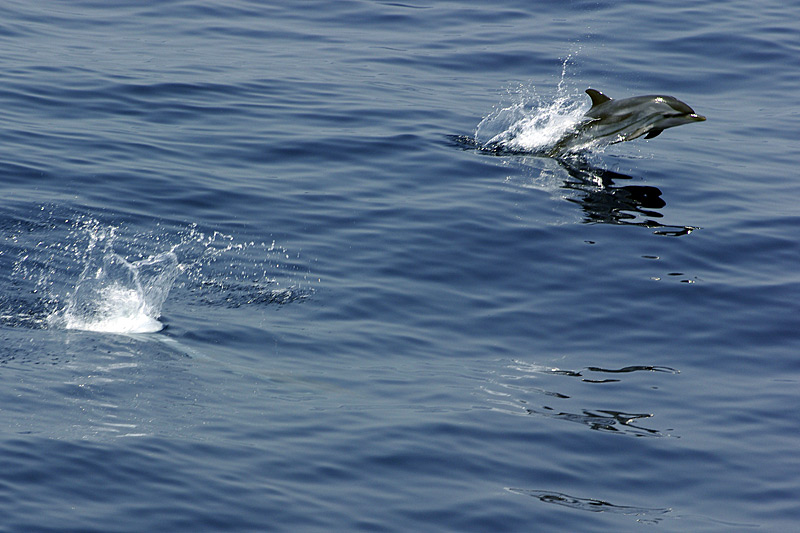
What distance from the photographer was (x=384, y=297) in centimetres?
1038

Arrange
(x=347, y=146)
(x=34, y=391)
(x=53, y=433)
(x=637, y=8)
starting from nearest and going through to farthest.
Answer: (x=53, y=433), (x=34, y=391), (x=347, y=146), (x=637, y=8)

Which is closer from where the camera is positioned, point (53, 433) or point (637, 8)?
point (53, 433)

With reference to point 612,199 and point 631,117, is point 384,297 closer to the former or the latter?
point 612,199

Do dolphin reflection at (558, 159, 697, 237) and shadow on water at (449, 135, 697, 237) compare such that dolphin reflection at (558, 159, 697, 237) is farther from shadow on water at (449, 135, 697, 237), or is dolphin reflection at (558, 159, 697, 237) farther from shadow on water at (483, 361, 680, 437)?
shadow on water at (483, 361, 680, 437)

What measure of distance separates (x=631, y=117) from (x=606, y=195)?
1.64 m

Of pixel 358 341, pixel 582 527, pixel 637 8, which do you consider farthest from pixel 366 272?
pixel 637 8

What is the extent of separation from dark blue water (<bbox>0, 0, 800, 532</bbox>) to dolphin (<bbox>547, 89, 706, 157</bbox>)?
1.65ft

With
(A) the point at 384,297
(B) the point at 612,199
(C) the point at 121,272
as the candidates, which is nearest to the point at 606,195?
(B) the point at 612,199

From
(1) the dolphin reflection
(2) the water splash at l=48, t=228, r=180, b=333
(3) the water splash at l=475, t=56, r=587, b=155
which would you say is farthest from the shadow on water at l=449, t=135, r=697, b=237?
(2) the water splash at l=48, t=228, r=180, b=333

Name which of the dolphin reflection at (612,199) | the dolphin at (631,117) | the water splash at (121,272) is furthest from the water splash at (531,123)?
the water splash at (121,272)

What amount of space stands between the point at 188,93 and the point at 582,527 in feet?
40.4

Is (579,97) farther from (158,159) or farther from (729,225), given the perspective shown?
(158,159)

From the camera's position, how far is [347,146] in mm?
15031

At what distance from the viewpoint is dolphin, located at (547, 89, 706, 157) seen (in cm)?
1441
